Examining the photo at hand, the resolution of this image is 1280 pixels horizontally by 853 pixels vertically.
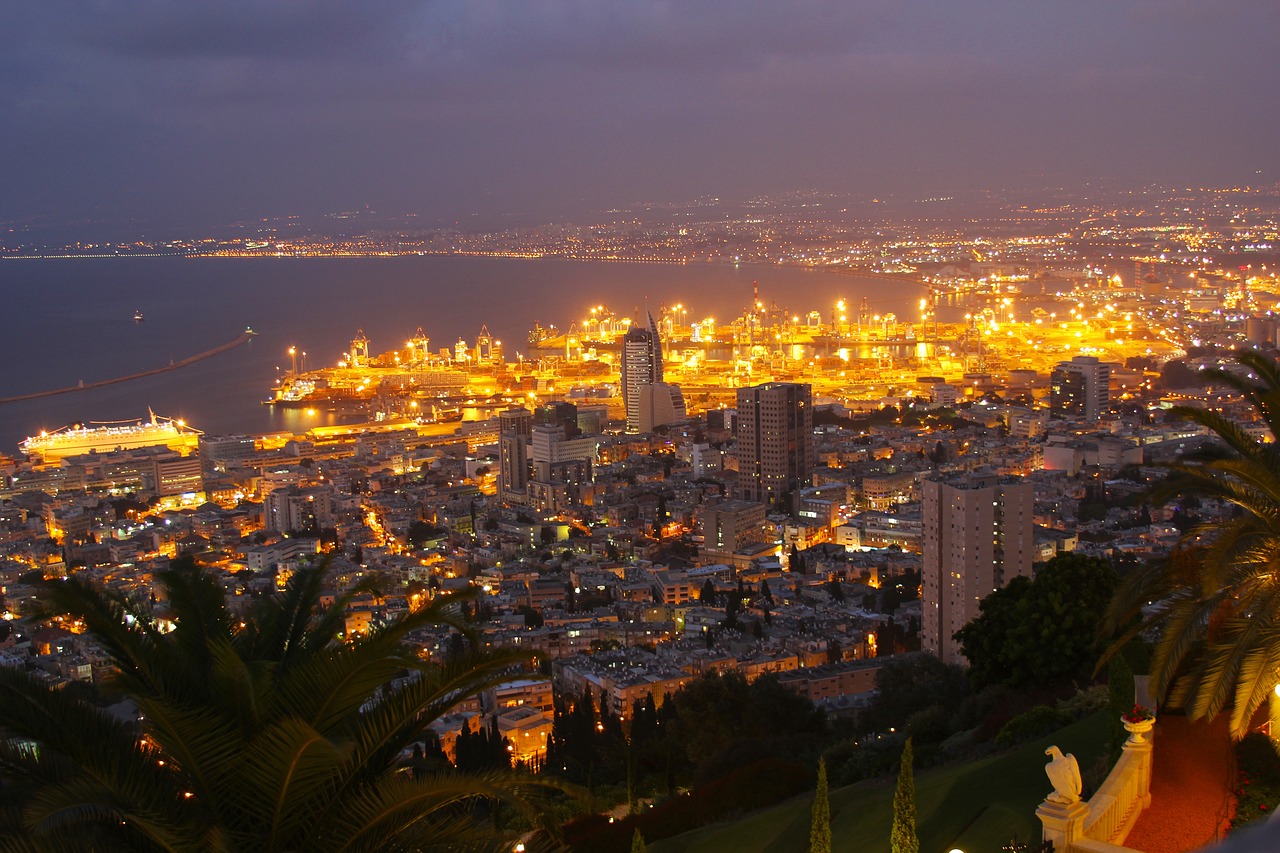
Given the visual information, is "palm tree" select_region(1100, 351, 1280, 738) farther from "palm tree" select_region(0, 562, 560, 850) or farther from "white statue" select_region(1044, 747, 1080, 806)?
"palm tree" select_region(0, 562, 560, 850)

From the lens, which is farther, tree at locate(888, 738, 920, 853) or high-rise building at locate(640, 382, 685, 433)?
high-rise building at locate(640, 382, 685, 433)

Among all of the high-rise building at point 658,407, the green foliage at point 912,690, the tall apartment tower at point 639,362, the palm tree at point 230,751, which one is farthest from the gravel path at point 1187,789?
the tall apartment tower at point 639,362

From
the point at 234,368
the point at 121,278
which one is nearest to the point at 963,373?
the point at 234,368

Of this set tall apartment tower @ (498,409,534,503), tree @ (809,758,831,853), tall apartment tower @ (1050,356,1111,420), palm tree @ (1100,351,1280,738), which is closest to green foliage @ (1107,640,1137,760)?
palm tree @ (1100,351,1280,738)

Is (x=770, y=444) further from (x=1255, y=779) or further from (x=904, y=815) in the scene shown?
(x=904, y=815)

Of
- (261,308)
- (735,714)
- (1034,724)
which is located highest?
(1034,724)

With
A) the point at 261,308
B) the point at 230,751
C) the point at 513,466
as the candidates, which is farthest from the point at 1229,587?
the point at 261,308

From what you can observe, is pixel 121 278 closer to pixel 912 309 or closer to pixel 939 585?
pixel 912 309
